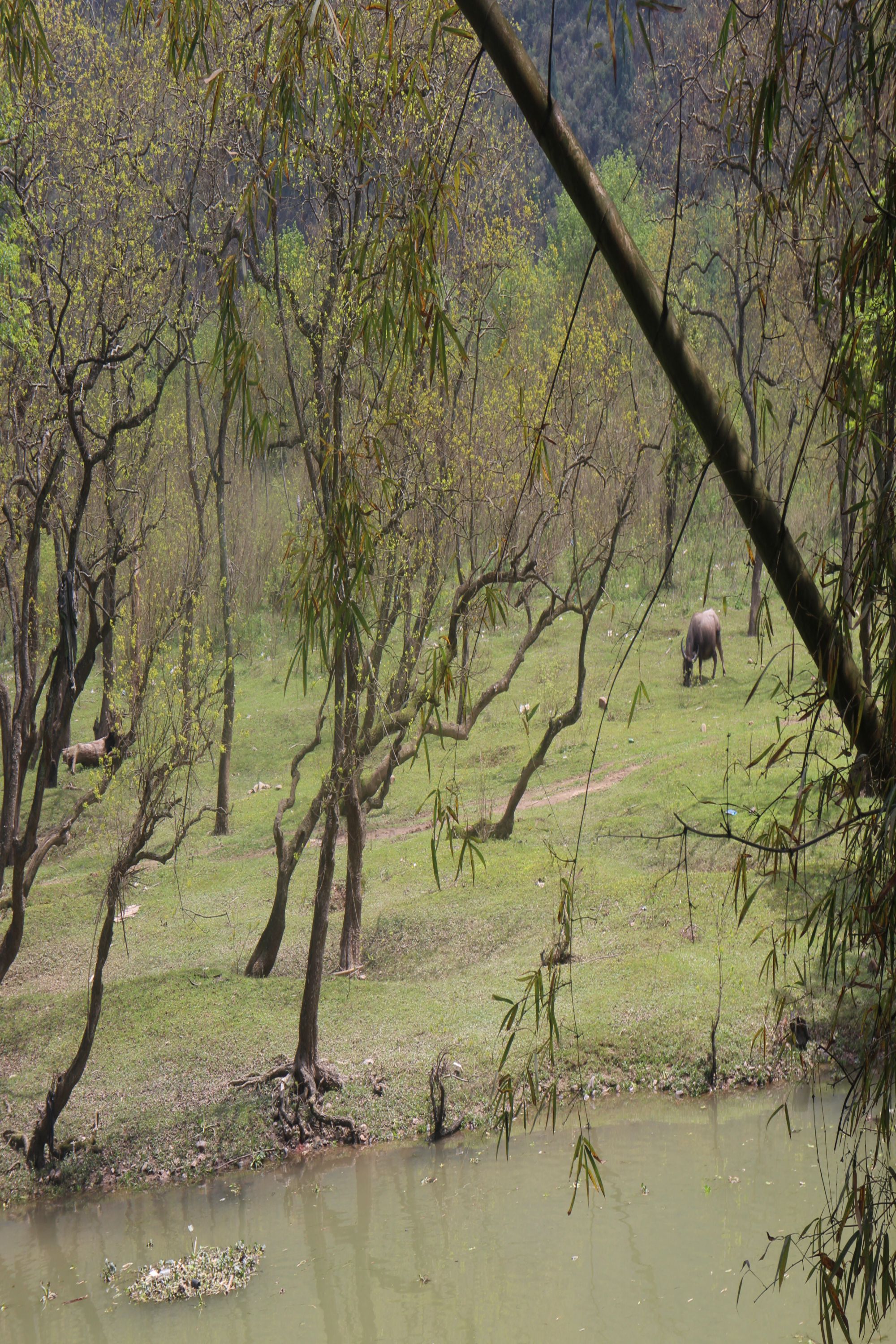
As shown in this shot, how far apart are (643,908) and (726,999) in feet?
7.02

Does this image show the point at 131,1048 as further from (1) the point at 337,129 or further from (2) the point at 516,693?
(2) the point at 516,693

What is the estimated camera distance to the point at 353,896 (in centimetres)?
1076

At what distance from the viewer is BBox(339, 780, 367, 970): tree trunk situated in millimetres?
10102

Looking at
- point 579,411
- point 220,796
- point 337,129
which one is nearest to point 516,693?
point 220,796

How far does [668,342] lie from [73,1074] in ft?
24.2

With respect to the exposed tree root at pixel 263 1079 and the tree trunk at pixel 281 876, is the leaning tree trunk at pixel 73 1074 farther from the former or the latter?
the tree trunk at pixel 281 876

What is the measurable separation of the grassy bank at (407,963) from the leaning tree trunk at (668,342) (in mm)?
2864

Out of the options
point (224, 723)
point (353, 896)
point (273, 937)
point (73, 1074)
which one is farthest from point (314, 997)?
point (224, 723)

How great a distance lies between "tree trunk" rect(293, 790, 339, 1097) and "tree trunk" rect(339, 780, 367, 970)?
1.45m

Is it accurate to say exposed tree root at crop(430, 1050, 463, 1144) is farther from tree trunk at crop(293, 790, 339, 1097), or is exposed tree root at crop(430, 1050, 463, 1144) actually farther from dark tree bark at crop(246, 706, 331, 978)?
dark tree bark at crop(246, 706, 331, 978)

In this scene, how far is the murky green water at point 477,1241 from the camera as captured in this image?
5.95 meters

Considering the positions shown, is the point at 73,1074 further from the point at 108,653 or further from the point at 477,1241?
the point at 108,653

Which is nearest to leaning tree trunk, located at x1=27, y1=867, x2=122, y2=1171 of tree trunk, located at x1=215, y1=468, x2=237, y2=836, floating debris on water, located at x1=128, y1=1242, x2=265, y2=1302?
floating debris on water, located at x1=128, y1=1242, x2=265, y2=1302

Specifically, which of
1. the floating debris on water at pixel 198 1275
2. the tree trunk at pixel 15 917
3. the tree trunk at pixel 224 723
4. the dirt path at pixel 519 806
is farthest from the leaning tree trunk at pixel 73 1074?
the tree trunk at pixel 224 723
